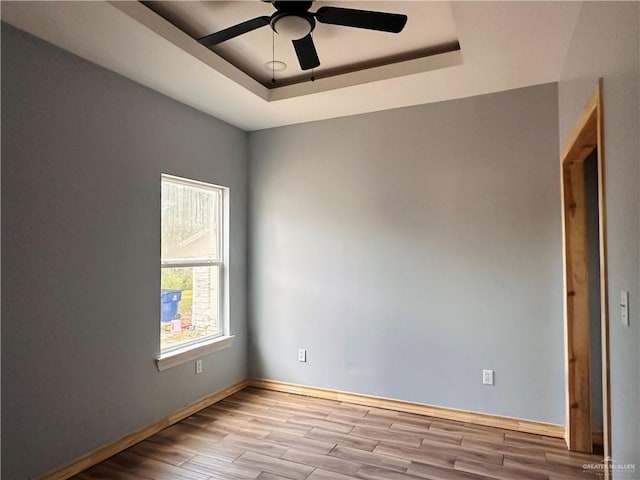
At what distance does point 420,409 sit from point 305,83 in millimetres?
2871

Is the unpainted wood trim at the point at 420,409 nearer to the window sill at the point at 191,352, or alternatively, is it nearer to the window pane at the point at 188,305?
the window sill at the point at 191,352

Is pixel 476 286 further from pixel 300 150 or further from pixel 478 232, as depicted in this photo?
pixel 300 150

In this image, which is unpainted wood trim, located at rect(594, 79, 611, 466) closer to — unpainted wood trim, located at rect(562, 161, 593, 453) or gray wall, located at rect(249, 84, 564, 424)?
unpainted wood trim, located at rect(562, 161, 593, 453)

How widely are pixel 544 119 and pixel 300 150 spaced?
2100 millimetres

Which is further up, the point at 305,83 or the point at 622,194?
the point at 305,83

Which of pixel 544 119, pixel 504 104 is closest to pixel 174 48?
pixel 504 104

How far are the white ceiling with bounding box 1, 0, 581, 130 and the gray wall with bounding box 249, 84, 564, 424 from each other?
0.89 ft

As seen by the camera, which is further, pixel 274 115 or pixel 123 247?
pixel 274 115

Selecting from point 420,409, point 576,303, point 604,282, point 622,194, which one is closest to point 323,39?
point 622,194

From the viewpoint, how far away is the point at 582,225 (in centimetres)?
267

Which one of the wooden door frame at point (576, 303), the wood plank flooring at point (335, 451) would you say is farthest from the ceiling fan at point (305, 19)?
the wood plank flooring at point (335, 451)

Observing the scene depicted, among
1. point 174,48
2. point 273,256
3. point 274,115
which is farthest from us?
point 273,256

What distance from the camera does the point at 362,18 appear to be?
75.3 inches

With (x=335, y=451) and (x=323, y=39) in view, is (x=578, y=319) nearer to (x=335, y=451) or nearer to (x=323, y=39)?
(x=335, y=451)
